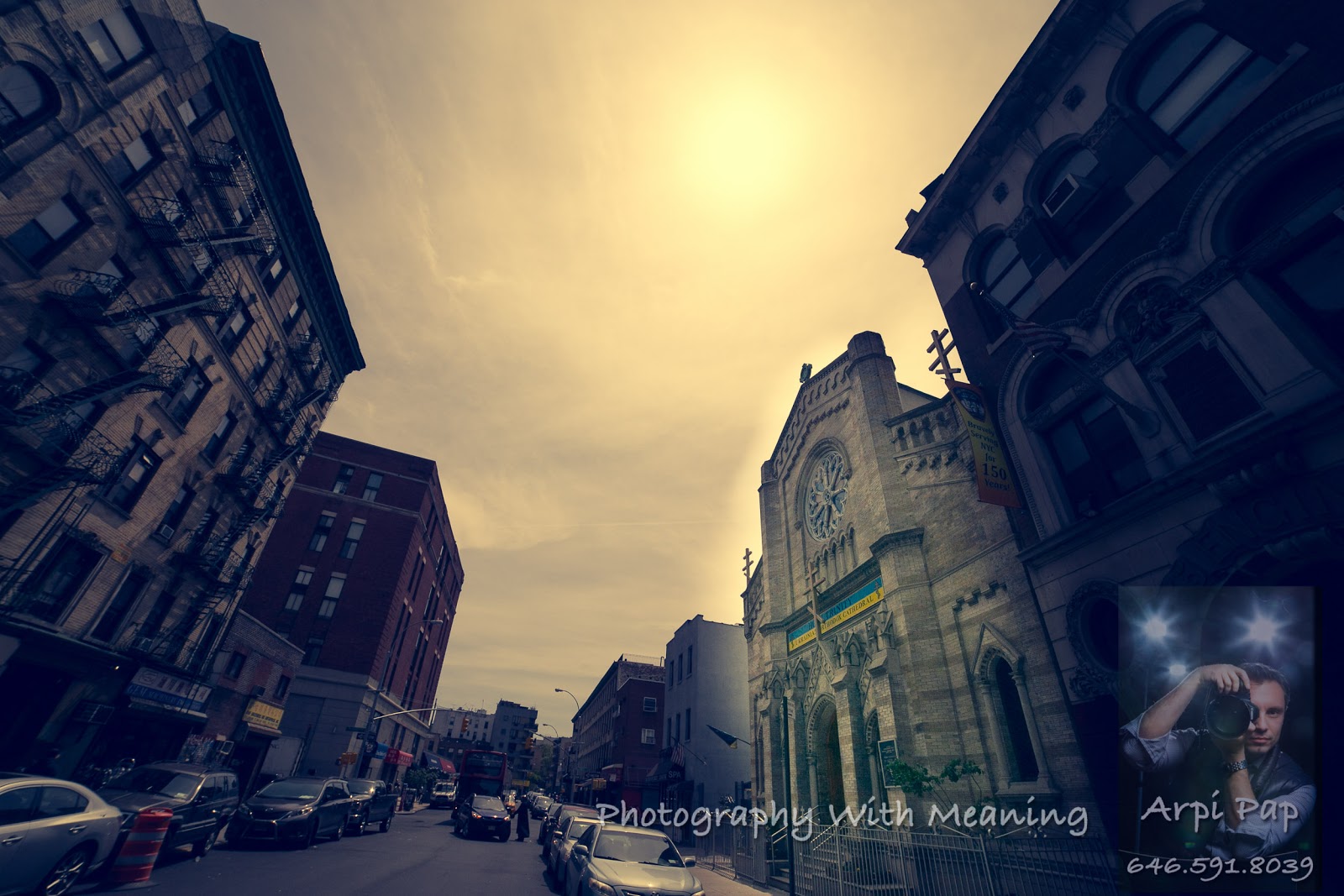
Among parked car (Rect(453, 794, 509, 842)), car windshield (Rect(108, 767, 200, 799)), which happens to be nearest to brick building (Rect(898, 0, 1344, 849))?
car windshield (Rect(108, 767, 200, 799))

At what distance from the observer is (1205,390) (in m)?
10.2

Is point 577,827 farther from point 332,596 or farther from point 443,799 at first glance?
point 443,799

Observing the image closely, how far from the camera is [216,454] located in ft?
75.9

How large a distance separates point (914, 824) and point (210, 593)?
27.4 meters

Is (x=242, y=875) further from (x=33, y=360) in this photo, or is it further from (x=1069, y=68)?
(x=1069, y=68)

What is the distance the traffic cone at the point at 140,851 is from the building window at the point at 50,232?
45.8ft

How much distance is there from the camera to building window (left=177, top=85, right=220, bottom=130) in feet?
61.3

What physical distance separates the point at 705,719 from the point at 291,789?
32.0 metres

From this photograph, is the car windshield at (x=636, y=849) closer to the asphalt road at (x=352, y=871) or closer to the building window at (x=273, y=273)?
the asphalt road at (x=352, y=871)

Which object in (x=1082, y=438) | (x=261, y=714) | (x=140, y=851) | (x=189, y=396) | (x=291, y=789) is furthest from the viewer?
(x=261, y=714)

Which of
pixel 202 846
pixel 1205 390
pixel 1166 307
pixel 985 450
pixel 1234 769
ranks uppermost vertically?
pixel 1166 307

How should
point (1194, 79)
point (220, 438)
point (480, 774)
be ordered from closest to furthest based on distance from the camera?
point (1194, 79) < point (220, 438) < point (480, 774)

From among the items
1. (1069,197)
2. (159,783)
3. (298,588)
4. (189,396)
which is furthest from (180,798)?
(298,588)

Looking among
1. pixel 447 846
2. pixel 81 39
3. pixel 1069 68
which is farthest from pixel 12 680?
pixel 1069 68
